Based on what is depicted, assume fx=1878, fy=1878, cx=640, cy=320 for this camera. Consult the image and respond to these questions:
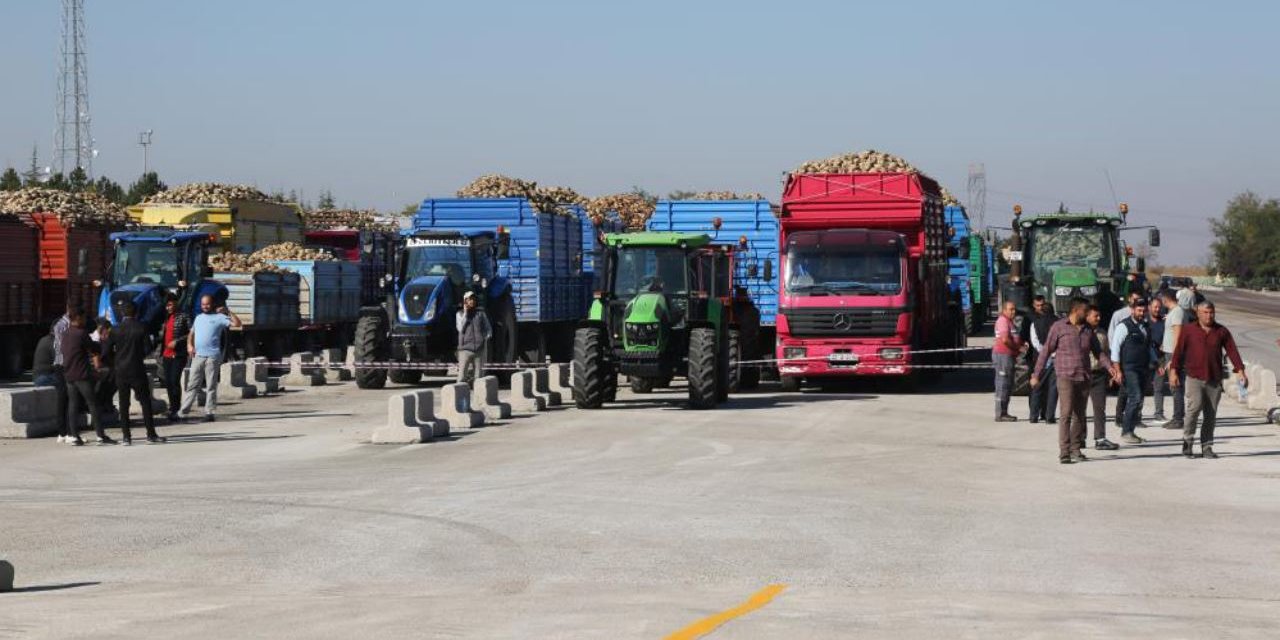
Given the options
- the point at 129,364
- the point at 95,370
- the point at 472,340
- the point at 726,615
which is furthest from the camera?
the point at 472,340

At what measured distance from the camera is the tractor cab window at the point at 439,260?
3259 cm

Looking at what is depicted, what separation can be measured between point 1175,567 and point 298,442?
12.8m

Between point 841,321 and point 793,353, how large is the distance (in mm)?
996

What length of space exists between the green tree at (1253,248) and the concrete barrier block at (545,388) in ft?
517

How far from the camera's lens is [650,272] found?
96.0 ft

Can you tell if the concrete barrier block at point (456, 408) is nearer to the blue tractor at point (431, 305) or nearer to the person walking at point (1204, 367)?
the blue tractor at point (431, 305)

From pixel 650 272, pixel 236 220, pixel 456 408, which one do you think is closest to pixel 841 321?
pixel 650 272

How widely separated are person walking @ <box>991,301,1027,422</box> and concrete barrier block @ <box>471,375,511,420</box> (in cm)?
695

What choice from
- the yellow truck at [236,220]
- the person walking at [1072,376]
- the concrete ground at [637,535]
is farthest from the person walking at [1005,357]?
the yellow truck at [236,220]

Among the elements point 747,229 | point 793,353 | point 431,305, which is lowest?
point 793,353

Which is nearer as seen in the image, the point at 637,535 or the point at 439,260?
the point at 637,535

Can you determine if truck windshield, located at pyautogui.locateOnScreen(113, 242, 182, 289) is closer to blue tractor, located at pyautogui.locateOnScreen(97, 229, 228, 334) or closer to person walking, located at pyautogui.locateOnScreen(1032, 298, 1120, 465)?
blue tractor, located at pyautogui.locateOnScreen(97, 229, 228, 334)

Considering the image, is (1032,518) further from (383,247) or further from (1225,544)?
(383,247)

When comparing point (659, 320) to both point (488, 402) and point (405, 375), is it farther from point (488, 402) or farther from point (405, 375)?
point (405, 375)
